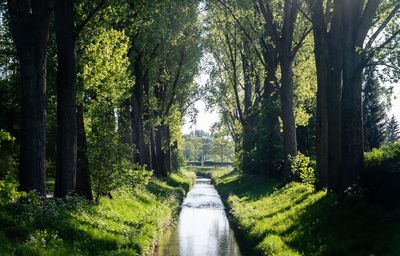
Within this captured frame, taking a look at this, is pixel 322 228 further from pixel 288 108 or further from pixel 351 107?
pixel 288 108

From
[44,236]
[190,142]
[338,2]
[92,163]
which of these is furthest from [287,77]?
[190,142]

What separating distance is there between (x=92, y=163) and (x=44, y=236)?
8268 millimetres

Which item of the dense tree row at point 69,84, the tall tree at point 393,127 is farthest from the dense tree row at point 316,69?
the tall tree at point 393,127

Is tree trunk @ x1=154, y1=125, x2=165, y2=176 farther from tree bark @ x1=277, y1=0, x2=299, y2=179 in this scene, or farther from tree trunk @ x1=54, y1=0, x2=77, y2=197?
tree trunk @ x1=54, y1=0, x2=77, y2=197

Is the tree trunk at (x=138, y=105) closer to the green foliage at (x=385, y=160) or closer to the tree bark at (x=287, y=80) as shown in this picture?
the tree bark at (x=287, y=80)

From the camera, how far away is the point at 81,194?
19125 mm

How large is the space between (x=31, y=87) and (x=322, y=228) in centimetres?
964

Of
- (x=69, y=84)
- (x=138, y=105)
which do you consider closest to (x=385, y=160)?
(x=69, y=84)

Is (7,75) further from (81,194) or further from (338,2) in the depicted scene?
(338,2)

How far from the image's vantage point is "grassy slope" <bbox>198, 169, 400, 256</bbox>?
10773 millimetres

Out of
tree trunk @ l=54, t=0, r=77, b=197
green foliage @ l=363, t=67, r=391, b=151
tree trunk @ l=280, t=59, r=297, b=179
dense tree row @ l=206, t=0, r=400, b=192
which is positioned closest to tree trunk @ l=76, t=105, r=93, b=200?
tree trunk @ l=54, t=0, r=77, b=197

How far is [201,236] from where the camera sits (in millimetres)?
20312

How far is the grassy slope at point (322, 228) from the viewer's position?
10773mm

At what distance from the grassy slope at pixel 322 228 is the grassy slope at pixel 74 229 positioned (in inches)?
158
